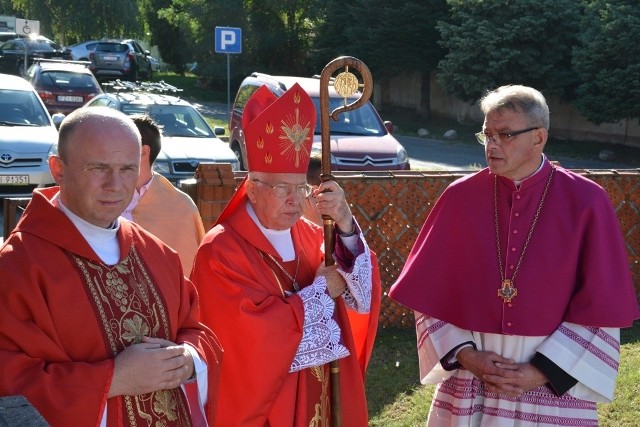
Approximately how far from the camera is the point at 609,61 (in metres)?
22.9

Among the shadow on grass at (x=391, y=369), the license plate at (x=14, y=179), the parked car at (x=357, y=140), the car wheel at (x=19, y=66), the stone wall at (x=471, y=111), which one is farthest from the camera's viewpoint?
the car wheel at (x=19, y=66)

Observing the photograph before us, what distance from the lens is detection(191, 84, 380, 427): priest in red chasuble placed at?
349 centimetres

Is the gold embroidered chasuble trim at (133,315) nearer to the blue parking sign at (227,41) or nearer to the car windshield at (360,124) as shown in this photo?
the car windshield at (360,124)

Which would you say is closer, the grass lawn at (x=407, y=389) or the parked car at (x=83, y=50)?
the grass lawn at (x=407, y=389)

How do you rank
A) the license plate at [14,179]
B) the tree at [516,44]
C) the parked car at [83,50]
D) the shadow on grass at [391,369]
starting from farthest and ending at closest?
the parked car at [83,50], the tree at [516,44], the license plate at [14,179], the shadow on grass at [391,369]

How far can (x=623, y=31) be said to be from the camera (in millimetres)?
22031

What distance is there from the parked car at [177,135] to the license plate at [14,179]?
1.51 metres

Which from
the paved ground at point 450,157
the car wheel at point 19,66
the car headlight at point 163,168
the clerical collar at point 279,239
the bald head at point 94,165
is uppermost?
the car wheel at point 19,66

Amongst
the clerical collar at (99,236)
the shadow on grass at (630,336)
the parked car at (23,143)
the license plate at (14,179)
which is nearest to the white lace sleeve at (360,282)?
the clerical collar at (99,236)

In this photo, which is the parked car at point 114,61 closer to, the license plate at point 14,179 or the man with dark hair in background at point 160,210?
the license plate at point 14,179

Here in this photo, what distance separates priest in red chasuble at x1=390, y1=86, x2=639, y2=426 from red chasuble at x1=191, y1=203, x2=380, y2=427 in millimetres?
612

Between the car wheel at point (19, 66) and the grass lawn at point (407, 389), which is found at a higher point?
the car wheel at point (19, 66)

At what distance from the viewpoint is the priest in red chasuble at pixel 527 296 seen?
12.1 feet

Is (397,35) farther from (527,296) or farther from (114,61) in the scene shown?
(527,296)
